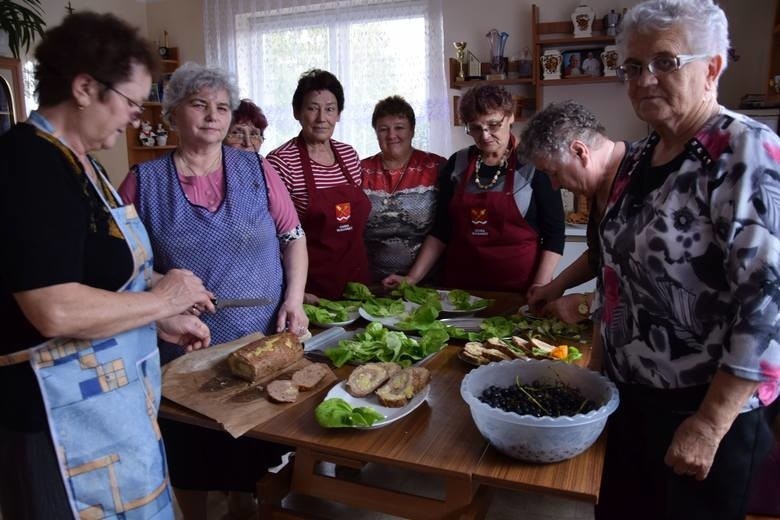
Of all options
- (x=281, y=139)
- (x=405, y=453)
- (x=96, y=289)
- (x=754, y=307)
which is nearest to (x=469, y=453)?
(x=405, y=453)

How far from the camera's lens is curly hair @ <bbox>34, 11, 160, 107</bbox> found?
1.13m

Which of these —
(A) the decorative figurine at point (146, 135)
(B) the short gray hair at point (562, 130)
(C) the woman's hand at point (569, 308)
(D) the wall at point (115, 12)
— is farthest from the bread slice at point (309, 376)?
(A) the decorative figurine at point (146, 135)

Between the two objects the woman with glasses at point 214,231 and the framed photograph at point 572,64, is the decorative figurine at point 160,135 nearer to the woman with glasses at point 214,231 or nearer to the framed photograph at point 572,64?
the framed photograph at point 572,64

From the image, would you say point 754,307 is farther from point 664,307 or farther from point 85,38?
point 85,38

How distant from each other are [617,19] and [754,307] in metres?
3.68

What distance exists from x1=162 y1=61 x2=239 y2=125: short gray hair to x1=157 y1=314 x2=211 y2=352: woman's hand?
0.71 metres

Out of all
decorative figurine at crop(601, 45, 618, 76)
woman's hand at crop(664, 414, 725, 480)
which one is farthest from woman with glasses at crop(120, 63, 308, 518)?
decorative figurine at crop(601, 45, 618, 76)

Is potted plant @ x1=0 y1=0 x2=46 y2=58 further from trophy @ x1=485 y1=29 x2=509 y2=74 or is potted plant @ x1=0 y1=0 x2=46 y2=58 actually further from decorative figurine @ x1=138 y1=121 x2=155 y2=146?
trophy @ x1=485 y1=29 x2=509 y2=74

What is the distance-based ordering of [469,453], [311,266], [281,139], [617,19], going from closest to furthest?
[469,453]
[311,266]
[617,19]
[281,139]

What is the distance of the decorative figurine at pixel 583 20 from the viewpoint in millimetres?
4184

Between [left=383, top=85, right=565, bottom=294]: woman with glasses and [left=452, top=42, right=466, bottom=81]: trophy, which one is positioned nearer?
[left=383, top=85, right=565, bottom=294]: woman with glasses

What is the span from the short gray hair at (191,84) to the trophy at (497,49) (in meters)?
3.02

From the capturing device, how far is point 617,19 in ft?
13.5

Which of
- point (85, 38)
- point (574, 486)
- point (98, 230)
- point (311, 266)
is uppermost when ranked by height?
point (85, 38)
